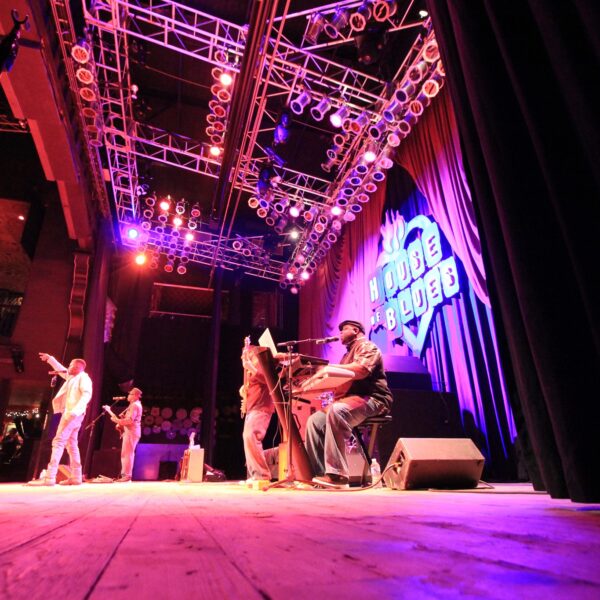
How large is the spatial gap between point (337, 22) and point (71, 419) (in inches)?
250

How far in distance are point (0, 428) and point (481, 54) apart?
427 inches

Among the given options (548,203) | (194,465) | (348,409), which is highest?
(548,203)

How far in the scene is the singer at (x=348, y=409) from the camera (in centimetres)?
303

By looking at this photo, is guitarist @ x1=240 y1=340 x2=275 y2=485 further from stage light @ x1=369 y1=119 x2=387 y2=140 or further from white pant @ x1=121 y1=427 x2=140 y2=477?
white pant @ x1=121 y1=427 x2=140 y2=477

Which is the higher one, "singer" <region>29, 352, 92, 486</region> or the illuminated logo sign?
the illuminated logo sign

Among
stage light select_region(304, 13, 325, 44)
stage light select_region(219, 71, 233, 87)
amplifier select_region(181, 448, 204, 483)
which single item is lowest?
amplifier select_region(181, 448, 204, 483)

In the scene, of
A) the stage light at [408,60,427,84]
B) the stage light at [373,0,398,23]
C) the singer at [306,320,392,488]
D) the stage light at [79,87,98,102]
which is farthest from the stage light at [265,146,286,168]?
the singer at [306,320,392,488]

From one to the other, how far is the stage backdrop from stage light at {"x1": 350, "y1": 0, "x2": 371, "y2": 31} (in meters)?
1.73

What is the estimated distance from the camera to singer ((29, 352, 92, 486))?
5.38 m

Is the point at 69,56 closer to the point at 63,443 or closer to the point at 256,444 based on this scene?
the point at 63,443

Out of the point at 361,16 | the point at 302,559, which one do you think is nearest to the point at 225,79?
the point at 361,16

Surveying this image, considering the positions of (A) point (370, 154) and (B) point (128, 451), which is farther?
(B) point (128, 451)

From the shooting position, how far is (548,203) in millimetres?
1323

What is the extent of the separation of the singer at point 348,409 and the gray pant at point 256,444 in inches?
21.0
